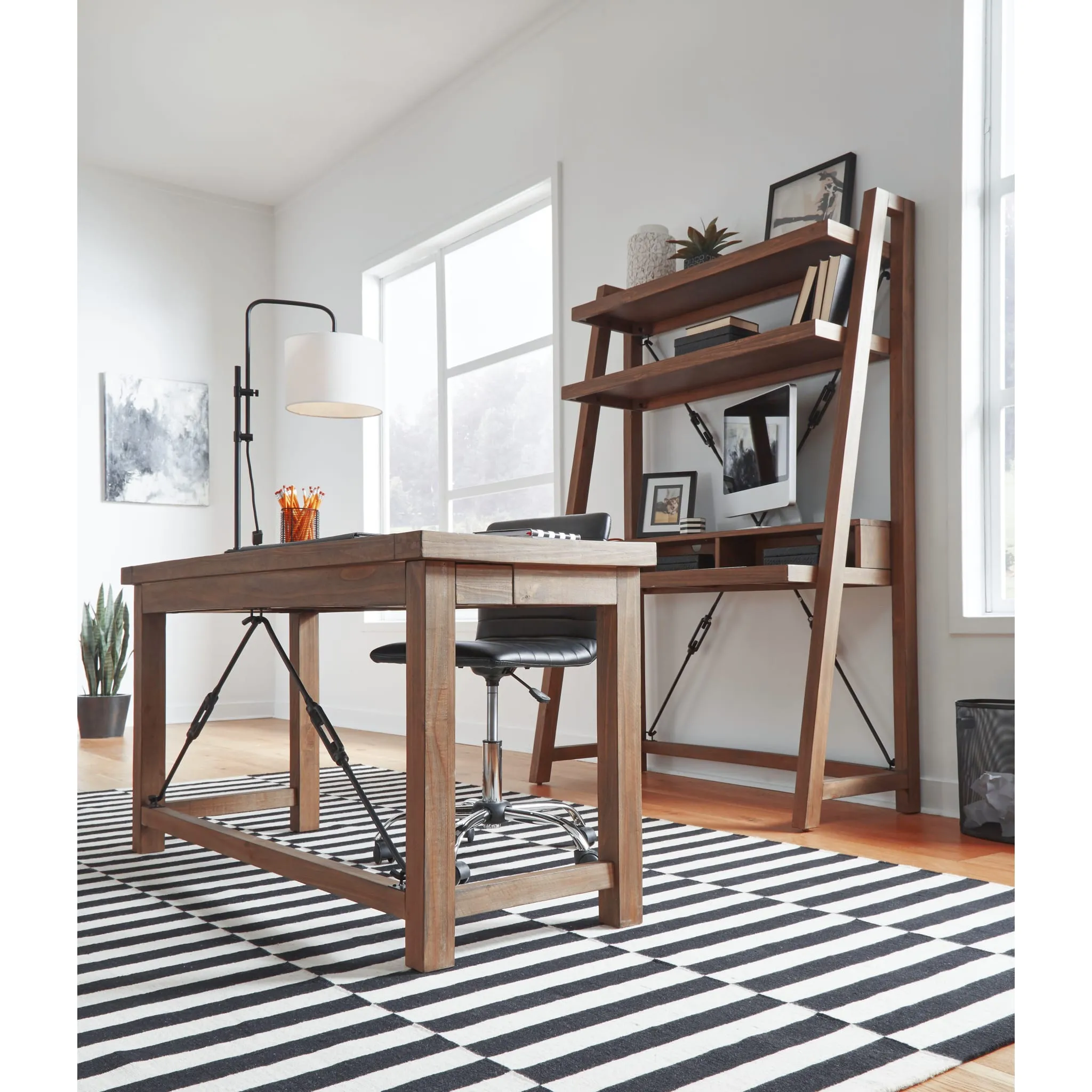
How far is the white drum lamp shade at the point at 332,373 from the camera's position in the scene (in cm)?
267

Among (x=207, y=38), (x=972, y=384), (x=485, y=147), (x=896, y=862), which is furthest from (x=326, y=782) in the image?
(x=207, y=38)

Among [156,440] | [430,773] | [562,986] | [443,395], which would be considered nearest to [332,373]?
[430,773]

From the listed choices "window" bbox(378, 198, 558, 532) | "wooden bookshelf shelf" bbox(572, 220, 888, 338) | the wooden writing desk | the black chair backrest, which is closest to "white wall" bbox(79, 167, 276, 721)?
"window" bbox(378, 198, 558, 532)

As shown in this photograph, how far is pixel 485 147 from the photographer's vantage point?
4.81 meters

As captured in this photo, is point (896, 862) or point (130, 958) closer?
point (130, 958)

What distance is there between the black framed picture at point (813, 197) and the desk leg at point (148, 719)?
205 centimetres

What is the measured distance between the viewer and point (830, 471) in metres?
2.82

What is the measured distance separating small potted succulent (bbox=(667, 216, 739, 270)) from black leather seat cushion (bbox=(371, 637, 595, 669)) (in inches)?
57.4

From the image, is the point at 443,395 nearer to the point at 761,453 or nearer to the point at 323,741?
the point at 761,453

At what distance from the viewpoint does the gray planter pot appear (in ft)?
16.9

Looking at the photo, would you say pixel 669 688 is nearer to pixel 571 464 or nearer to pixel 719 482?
pixel 719 482

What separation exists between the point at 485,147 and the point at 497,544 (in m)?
3.67
